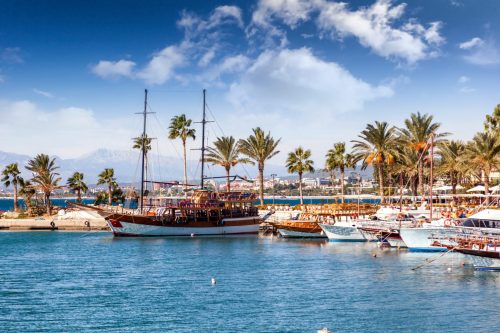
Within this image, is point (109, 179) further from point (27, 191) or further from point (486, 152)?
point (486, 152)

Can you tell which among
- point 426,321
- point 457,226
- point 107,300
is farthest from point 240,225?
point 426,321

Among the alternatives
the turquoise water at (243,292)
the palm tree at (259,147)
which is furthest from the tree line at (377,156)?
the turquoise water at (243,292)

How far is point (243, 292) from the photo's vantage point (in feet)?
131

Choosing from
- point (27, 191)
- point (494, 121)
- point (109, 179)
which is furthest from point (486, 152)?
point (27, 191)

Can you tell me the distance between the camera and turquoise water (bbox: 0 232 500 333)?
3167 cm

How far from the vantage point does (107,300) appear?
37.7 meters

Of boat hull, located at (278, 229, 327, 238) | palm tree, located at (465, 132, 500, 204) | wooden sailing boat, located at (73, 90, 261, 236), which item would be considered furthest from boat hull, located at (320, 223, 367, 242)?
palm tree, located at (465, 132, 500, 204)

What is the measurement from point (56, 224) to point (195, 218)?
96.0 feet

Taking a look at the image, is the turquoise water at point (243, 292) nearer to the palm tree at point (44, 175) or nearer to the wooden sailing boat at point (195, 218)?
the wooden sailing boat at point (195, 218)

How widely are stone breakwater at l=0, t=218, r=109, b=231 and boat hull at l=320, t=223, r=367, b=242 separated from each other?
4287cm

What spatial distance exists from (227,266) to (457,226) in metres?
20.5

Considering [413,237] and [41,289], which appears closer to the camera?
[41,289]

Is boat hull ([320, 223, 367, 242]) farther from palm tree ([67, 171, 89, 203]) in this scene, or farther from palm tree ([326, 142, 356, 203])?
palm tree ([67, 171, 89, 203])

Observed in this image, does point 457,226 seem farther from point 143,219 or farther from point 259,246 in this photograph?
point 143,219
